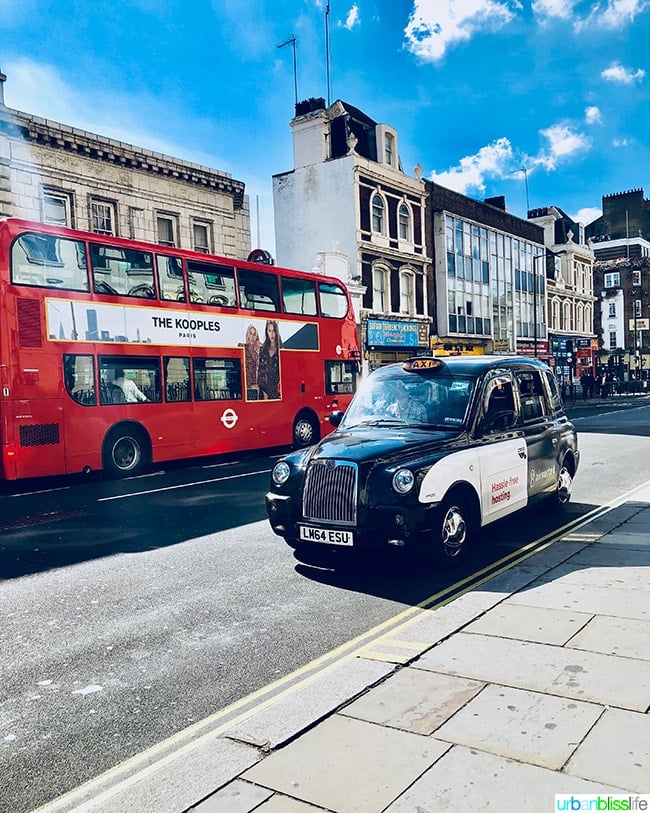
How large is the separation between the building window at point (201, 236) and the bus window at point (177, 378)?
1160cm

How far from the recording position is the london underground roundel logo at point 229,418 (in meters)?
16.0

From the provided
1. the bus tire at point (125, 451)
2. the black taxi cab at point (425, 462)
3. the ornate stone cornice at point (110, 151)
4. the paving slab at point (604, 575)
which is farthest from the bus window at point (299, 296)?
the paving slab at point (604, 575)

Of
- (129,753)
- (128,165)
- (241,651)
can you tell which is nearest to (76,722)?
(129,753)

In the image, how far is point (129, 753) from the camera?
11.2 feet

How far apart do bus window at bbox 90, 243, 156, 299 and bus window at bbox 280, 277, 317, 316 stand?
160 inches

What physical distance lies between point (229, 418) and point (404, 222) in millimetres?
24588

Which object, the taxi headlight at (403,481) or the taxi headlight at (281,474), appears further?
the taxi headlight at (281,474)

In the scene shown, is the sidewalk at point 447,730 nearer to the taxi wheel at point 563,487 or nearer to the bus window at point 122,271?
the taxi wheel at point 563,487

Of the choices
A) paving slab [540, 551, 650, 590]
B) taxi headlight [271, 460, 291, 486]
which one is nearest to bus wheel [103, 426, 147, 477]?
taxi headlight [271, 460, 291, 486]

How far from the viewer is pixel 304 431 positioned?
18.6 m

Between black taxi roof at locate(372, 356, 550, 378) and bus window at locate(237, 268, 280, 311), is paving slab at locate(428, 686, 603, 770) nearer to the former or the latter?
black taxi roof at locate(372, 356, 550, 378)

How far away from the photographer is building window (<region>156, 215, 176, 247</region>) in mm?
24250

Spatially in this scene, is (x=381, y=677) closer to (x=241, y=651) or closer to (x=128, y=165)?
(x=241, y=651)

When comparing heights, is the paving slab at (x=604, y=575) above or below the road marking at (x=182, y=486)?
above
